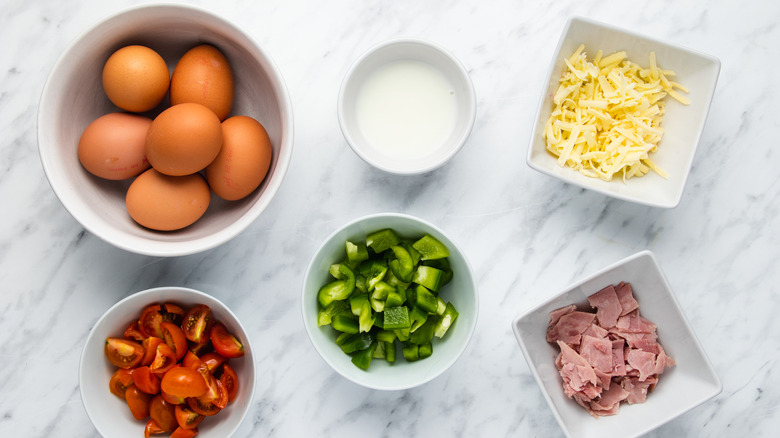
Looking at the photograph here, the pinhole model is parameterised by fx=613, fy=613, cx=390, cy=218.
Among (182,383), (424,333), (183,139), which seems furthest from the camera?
(424,333)

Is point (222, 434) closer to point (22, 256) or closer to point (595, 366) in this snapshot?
point (22, 256)

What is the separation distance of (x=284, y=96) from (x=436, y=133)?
0.39m

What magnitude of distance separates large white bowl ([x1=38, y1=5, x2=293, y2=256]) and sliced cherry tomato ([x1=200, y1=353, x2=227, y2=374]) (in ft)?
0.91

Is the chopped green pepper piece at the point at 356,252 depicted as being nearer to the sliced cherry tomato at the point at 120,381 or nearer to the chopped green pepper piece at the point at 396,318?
the chopped green pepper piece at the point at 396,318

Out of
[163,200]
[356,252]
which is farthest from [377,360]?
[163,200]

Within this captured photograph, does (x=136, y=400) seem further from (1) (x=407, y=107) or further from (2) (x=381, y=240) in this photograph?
(1) (x=407, y=107)

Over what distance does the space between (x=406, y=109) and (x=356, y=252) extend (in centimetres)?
35

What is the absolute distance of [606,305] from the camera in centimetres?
138

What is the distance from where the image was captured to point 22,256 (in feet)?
4.67

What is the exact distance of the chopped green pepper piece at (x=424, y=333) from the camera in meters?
1.32

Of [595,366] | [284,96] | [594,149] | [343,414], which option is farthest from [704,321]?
[284,96]

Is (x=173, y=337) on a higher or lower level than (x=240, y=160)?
lower

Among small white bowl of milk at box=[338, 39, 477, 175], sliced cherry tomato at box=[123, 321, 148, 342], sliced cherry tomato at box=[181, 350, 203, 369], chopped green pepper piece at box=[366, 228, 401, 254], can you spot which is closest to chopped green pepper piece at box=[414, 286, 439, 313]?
chopped green pepper piece at box=[366, 228, 401, 254]

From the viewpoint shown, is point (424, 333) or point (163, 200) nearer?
point (163, 200)
